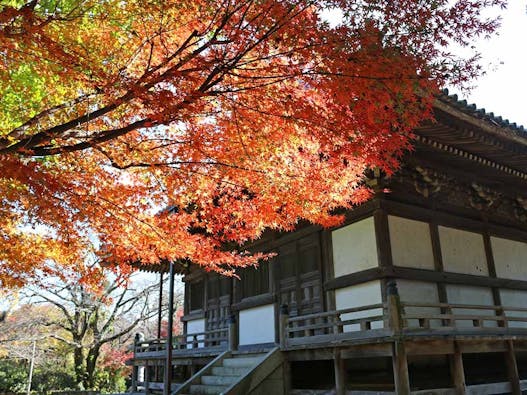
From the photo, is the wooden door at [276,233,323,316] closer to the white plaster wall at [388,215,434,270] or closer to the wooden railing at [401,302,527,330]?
the white plaster wall at [388,215,434,270]

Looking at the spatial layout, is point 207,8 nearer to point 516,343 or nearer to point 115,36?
point 115,36

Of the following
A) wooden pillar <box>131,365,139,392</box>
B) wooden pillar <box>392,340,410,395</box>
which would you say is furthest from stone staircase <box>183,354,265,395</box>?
wooden pillar <box>131,365,139,392</box>

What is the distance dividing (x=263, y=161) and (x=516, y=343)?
642 cm

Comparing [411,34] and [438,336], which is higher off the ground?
[411,34]

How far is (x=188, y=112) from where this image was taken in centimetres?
549

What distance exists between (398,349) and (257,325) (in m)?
5.21

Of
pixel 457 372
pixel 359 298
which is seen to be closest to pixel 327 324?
pixel 359 298

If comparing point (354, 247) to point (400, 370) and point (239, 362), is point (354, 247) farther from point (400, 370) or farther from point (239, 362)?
point (239, 362)

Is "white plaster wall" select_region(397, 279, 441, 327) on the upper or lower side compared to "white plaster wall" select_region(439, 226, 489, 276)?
lower

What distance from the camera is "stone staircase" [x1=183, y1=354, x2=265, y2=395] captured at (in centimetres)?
937

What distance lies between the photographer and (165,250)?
8.88 meters

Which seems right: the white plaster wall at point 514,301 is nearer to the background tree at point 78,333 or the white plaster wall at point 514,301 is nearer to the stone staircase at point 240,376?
the stone staircase at point 240,376

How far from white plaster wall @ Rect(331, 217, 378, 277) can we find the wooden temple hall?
3 cm

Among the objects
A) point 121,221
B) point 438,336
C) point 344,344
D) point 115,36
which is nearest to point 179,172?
point 121,221
